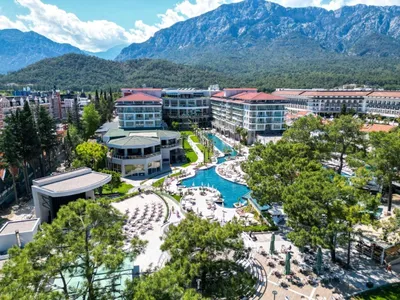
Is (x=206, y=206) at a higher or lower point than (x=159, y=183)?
lower

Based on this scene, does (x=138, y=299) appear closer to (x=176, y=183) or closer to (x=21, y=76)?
(x=176, y=183)

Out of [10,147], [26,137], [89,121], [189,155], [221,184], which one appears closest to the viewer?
[10,147]

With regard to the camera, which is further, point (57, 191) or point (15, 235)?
point (57, 191)

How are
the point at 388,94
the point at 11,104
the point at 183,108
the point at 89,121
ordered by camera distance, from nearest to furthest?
the point at 89,121 → the point at 11,104 → the point at 183,108 → the point at 388,94

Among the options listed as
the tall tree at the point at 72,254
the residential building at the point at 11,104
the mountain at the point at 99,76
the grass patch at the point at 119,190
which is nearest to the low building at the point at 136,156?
the grass patch at the point at 119,190

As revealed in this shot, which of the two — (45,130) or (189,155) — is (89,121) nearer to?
(45,130)

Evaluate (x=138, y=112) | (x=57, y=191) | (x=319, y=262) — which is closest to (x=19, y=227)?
(x=57, y=191)

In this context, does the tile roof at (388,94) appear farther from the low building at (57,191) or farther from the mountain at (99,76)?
the low building at (57,191)
